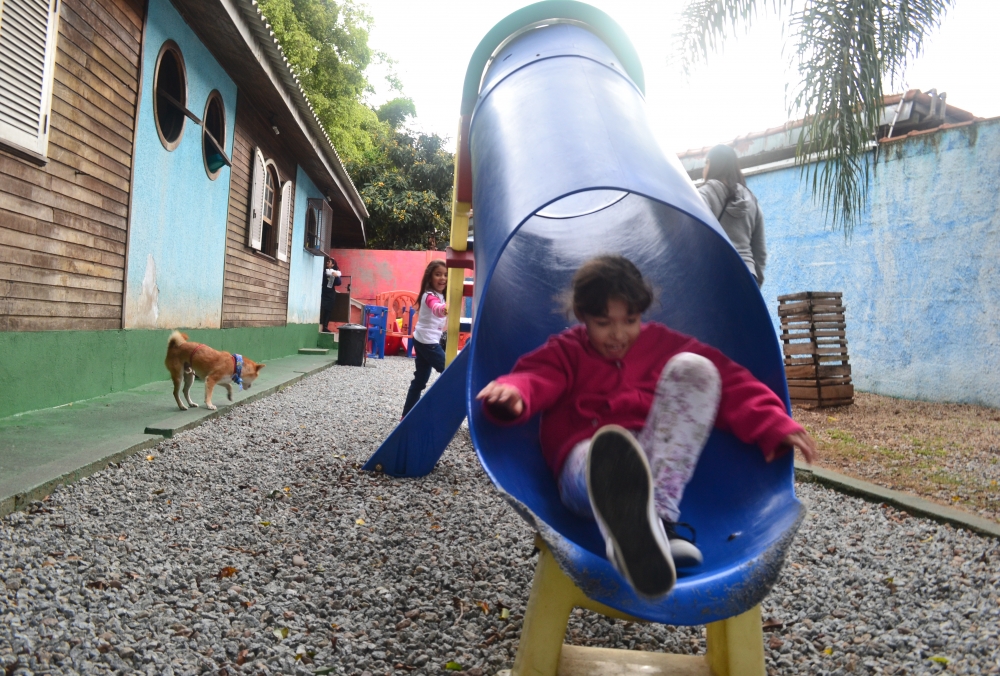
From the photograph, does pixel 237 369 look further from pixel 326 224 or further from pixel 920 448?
pixel 326 224

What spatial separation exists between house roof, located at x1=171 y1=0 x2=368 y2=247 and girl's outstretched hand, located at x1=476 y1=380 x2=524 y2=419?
5.28 meters

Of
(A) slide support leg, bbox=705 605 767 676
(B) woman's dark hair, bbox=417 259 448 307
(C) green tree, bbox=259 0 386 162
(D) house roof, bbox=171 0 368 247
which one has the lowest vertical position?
(A) slide support leg, bbox=705 605 767 676

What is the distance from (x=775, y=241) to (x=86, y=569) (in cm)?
1036

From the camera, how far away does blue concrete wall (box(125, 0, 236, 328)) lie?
5.76 metres

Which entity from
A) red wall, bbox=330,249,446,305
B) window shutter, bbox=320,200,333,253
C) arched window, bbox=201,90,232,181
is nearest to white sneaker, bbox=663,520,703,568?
arched window, bbox=201,90,232,181

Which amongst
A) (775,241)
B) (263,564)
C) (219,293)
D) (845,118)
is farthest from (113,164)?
(775,241)

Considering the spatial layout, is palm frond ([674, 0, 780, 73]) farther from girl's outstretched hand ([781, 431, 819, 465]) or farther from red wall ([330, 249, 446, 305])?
red wall ([330, 249, 446, 305])

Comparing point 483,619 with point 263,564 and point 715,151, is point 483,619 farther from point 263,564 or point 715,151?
point 715,151

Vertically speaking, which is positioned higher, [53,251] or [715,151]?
[715,151]

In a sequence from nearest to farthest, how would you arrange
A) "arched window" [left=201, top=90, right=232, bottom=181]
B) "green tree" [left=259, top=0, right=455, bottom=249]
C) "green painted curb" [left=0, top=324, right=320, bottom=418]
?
"green painted curb" [left=0, top=324, right=320, bottom=418] → "arched window" [left=201, top=90, right=232, bottom=181] → "green tree" [left=259, top=0, right=455, bottom=249]

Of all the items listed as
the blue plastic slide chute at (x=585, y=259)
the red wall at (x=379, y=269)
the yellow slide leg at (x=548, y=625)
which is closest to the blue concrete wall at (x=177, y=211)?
the blue plastic slide chute at (x=585, y=259)

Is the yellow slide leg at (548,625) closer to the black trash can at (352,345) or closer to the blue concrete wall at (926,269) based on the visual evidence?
the blue concrete wall at (926,269)

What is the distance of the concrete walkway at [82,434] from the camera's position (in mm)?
2896

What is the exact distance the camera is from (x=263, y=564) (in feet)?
7.93
